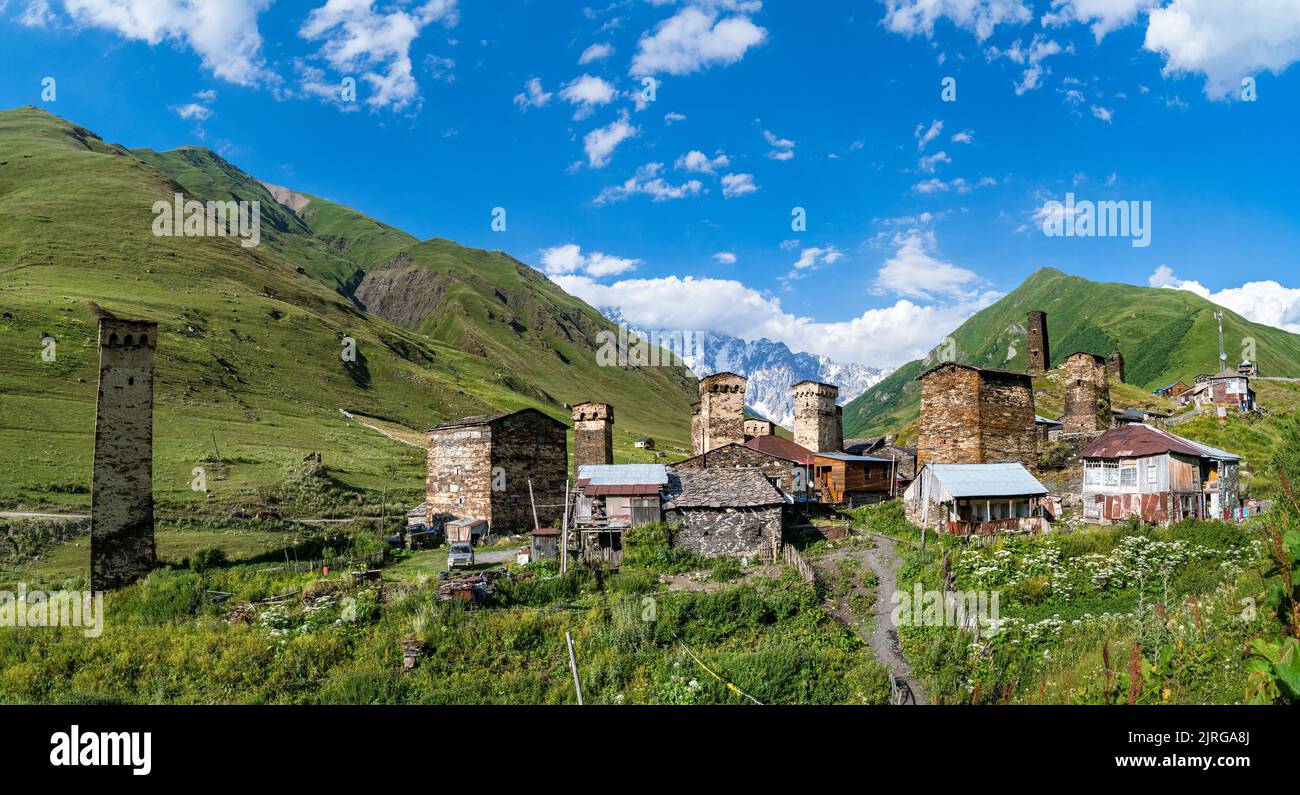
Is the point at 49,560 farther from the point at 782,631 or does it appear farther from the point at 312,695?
the point at 782,631

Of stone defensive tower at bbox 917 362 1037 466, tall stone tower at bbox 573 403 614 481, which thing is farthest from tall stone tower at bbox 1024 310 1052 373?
tall stone tower at bbox 573 403 614 481

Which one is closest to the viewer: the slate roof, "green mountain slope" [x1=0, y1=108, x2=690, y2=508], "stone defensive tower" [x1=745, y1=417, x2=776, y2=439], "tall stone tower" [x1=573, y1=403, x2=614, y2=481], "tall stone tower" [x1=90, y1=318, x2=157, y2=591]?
"tall stone tower" [x1=90, y1=318, x2=157, y2=591]

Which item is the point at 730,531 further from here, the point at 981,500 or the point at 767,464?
the point at 767,464

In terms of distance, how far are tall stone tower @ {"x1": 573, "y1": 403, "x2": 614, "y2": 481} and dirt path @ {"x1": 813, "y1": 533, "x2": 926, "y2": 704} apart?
875 inches

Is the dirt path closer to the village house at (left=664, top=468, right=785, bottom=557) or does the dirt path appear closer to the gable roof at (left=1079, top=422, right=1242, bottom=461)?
the village house at (left=664, top=468, right=785, bottom=557)

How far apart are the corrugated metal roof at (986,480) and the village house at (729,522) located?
7.77 metres

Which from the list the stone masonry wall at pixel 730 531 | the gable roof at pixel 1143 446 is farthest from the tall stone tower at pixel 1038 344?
the stone masonry wall at pixel 730 531

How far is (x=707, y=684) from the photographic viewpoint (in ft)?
57.9

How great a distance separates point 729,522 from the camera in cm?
3153

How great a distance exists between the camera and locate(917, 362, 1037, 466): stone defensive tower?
34344mm

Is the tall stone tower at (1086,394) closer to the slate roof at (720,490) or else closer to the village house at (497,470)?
the slate roof at (720,490)
